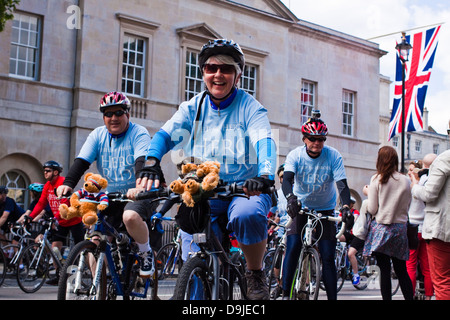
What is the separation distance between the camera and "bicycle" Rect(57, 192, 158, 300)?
4992 mm

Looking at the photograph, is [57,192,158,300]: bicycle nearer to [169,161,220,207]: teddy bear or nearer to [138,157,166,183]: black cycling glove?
[138,157,166,183]: black cycling glove

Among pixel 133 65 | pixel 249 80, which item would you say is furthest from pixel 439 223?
pixel 249 80

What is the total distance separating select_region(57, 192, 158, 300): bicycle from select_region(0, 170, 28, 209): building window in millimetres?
14799

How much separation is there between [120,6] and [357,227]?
16.8 meters

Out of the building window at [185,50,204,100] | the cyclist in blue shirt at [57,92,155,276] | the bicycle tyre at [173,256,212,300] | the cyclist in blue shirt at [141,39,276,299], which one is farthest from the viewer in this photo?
the building window at [185,50,204,100]

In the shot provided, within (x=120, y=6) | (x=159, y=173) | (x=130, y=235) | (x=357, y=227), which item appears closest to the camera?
(x=159, y=173)

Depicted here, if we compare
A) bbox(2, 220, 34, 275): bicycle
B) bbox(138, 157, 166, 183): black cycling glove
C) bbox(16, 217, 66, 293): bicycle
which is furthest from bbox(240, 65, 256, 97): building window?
bbox(138, 157, 166, 183): black cycling glove

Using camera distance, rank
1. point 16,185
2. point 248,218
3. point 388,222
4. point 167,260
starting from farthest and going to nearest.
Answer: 1. point 16,185
2. point 167,260
3. point 388,222
4. point 248,218

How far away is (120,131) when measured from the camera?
6.24 meters

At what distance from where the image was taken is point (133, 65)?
2317 centimetres

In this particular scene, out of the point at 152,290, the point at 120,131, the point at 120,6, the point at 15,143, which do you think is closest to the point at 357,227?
the point at 152,290

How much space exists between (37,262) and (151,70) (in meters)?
13.5

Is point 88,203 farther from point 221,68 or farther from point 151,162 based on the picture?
point 221,68
